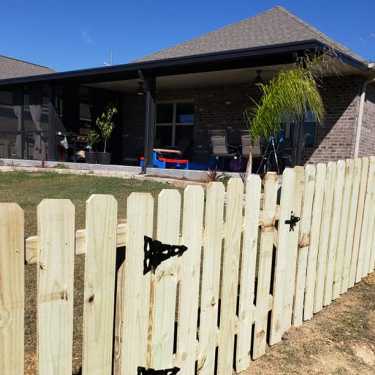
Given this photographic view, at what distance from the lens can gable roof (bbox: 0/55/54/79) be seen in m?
19.5

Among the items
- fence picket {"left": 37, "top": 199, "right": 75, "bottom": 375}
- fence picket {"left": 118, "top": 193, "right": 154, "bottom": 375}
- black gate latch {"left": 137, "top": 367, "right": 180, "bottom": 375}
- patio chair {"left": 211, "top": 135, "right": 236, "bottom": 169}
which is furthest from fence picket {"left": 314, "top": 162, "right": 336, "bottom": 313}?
patio chair {"left": 211, "top": 135, "right": 236, "bottom": 169}

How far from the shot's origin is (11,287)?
1.15 m

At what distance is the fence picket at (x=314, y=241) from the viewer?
281cm

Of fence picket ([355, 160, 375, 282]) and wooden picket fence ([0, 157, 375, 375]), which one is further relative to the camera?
fence picket ([355, 160, 375, 282])

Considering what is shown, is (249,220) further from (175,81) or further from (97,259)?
(175,81)

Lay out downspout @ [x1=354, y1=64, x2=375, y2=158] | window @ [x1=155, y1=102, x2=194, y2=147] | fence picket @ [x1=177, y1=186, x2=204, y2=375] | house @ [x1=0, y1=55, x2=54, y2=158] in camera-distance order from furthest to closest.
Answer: house @ [x1=0, y1=55, x2=54, y2=158]
window @ [x1=155, y1=102, x2=194, y2=147]
downspout @ [x1=354, y1=64, x2=375, y2=158]
fence picket @ [x1=177, y1=186, x2=204, y2=375]

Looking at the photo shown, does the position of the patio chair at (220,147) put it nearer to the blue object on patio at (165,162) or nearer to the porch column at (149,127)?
the blue object on patio at (165,162)

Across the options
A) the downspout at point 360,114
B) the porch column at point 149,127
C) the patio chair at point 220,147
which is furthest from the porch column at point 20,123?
the downspout at point 360,114

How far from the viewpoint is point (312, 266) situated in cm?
289

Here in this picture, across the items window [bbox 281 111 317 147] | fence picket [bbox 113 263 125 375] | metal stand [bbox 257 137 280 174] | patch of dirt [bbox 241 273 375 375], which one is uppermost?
window [bbox 281 111 317 147]

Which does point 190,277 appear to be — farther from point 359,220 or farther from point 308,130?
point 308,130

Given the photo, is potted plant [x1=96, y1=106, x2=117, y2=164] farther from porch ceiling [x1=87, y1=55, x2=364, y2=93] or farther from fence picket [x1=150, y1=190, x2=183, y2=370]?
fence picket [x1=150, y1=190, x2=183, y2=370]

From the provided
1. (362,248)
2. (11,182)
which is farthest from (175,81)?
(362,248)

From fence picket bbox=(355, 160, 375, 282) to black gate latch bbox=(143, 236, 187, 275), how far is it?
2.66 m
